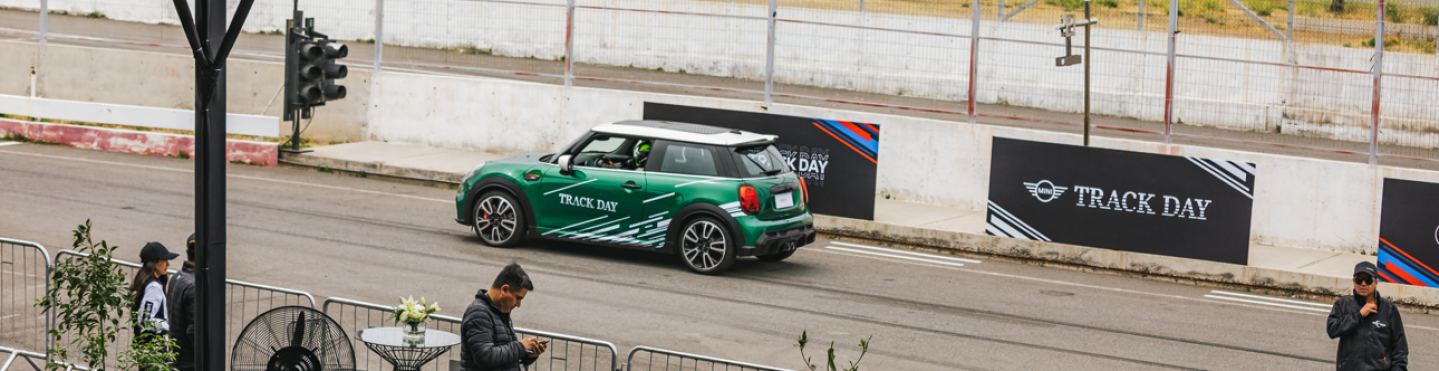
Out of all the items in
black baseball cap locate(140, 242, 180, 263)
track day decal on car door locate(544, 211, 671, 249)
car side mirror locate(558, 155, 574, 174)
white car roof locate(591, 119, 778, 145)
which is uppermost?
white car roof locate(591, 119, 778, 145)

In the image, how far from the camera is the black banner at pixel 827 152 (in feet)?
55.2

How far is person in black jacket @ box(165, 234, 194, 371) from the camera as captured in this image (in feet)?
25.8

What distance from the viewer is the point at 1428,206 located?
13.7m

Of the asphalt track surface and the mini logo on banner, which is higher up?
the mini logo on banner

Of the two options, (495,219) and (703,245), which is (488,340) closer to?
(703,245)

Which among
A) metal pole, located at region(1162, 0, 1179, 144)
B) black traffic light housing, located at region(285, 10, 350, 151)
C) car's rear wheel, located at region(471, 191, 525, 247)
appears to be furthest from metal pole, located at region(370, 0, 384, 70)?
metal pole, located at region(1162, 0, 1179, 144)

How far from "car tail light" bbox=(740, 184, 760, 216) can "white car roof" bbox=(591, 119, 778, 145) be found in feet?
1.78

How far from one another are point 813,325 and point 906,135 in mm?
7614

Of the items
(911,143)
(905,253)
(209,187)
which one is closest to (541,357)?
(209,187)

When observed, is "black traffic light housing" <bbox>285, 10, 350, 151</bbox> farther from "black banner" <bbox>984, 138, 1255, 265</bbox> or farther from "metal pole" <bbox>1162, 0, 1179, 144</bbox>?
"metal pole" <bbox>1162, 0, 1179, 144</bbox>

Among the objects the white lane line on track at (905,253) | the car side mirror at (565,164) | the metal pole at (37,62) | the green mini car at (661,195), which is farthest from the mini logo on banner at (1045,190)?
the metal pole at (37,62)

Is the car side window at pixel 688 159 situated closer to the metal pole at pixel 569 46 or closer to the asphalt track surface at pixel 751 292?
the asphalt track surface at pixel 751 292

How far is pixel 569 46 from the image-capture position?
21000 millimetres

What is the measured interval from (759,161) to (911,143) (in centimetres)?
554
